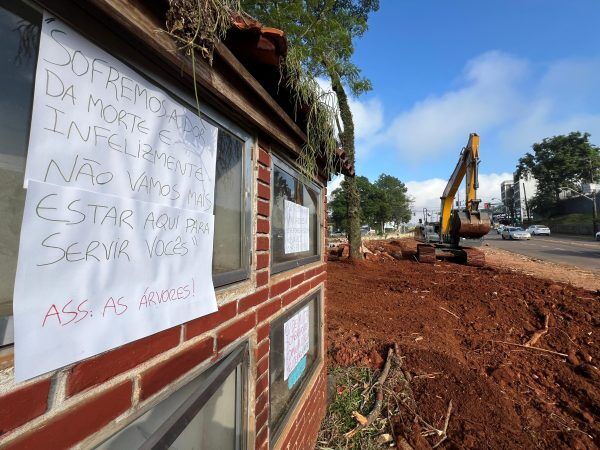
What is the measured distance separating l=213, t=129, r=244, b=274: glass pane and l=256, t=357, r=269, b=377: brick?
60 cm

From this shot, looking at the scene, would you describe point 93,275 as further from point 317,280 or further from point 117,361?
point 317,280

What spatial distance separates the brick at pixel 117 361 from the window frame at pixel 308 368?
100 cm

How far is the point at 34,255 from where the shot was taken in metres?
0.74

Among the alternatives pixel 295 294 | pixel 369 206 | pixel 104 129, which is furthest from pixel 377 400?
pixel 369 206

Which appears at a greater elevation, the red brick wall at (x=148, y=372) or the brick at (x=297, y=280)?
the brick at (x=297, y=280)

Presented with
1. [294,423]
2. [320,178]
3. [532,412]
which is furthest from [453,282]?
[294,423]

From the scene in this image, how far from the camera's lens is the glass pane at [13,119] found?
74 cm

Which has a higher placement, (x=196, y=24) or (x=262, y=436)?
(x=196, y=24)

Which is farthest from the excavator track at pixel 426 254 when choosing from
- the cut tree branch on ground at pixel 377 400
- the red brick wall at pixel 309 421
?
the red brick wall at pixel 309 421

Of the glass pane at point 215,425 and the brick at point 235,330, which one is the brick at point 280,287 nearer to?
the brick at point 235,330

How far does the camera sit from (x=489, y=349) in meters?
5.20

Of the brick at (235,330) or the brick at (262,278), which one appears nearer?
the brick at (235,330)

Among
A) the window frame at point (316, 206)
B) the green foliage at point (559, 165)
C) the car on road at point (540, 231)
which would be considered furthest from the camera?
the green foliage at point (559, 165)

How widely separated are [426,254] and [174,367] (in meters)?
13.7
